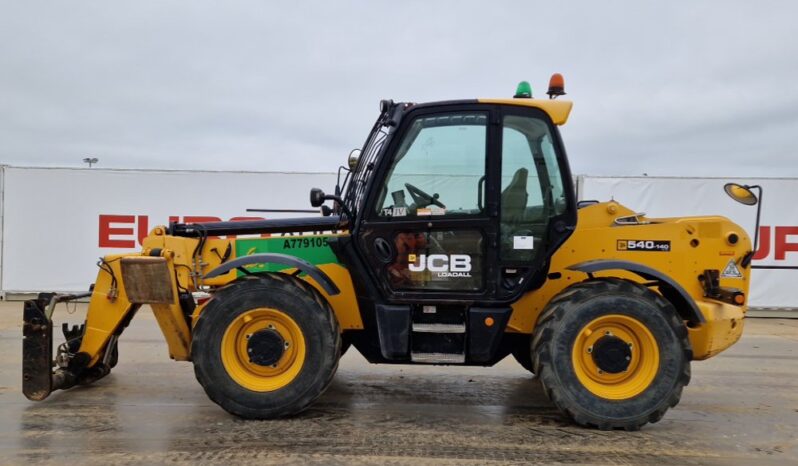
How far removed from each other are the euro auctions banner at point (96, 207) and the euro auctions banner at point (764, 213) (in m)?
6.49

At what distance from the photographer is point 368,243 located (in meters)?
4.21

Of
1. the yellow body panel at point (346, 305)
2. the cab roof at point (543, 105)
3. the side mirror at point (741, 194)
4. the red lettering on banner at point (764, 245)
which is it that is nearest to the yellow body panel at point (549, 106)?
the cab roof at point (543, 105)

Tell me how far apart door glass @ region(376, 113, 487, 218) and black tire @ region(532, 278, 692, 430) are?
103 centimetres

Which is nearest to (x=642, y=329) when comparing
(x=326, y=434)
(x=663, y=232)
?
(x=663, y=232)

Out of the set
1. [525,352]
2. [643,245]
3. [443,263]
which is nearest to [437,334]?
[443,263]

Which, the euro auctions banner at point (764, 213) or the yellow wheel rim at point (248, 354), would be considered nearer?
the yellow wheel rim at point (248, 354)

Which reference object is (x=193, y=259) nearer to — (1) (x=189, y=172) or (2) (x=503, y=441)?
(2) (x=503, y=441)

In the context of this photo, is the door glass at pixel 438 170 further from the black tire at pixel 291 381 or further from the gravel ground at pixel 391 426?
the gravel ground at pixel 391 426

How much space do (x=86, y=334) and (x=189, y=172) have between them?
716cm

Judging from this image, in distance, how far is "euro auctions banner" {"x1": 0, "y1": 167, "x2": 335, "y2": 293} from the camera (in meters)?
11.0

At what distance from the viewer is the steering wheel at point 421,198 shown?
4.16 m

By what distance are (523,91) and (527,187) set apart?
78 cm

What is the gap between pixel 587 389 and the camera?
400 cm

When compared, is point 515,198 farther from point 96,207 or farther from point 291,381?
point 96,207
